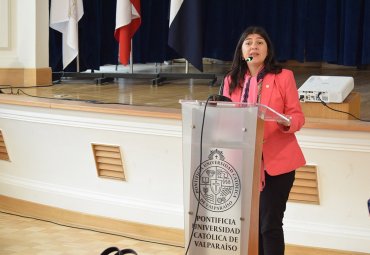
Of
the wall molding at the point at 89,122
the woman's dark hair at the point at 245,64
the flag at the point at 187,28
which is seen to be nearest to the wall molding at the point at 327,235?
the wall molding at the point at 89,122

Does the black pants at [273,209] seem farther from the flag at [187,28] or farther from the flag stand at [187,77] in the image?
the flag stand at [187,77]

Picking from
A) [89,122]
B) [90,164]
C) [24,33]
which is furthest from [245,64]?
[24,33]

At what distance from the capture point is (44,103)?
466cm

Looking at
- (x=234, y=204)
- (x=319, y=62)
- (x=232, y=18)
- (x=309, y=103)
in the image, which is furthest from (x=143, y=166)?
(x=319, y=62)

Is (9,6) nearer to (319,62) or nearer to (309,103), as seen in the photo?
(309,103)

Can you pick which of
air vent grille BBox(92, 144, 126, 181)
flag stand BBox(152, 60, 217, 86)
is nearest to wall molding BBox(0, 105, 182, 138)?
air vent grille BBox(92, 144, 126, 181)

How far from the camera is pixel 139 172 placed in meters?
4.45

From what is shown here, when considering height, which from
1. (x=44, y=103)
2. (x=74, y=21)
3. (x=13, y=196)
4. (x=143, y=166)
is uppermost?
(x=74, y=21)

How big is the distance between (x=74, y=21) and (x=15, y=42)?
2.22 feet

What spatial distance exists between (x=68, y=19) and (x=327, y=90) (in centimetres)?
334

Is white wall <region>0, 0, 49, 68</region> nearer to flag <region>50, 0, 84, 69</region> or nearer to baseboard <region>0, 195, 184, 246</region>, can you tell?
flag <region>50, 0, 84, 69</region>

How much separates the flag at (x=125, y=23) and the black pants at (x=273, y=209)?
3854 mm

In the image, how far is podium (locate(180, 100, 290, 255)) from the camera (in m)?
2.62

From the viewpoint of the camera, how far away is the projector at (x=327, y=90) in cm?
394
